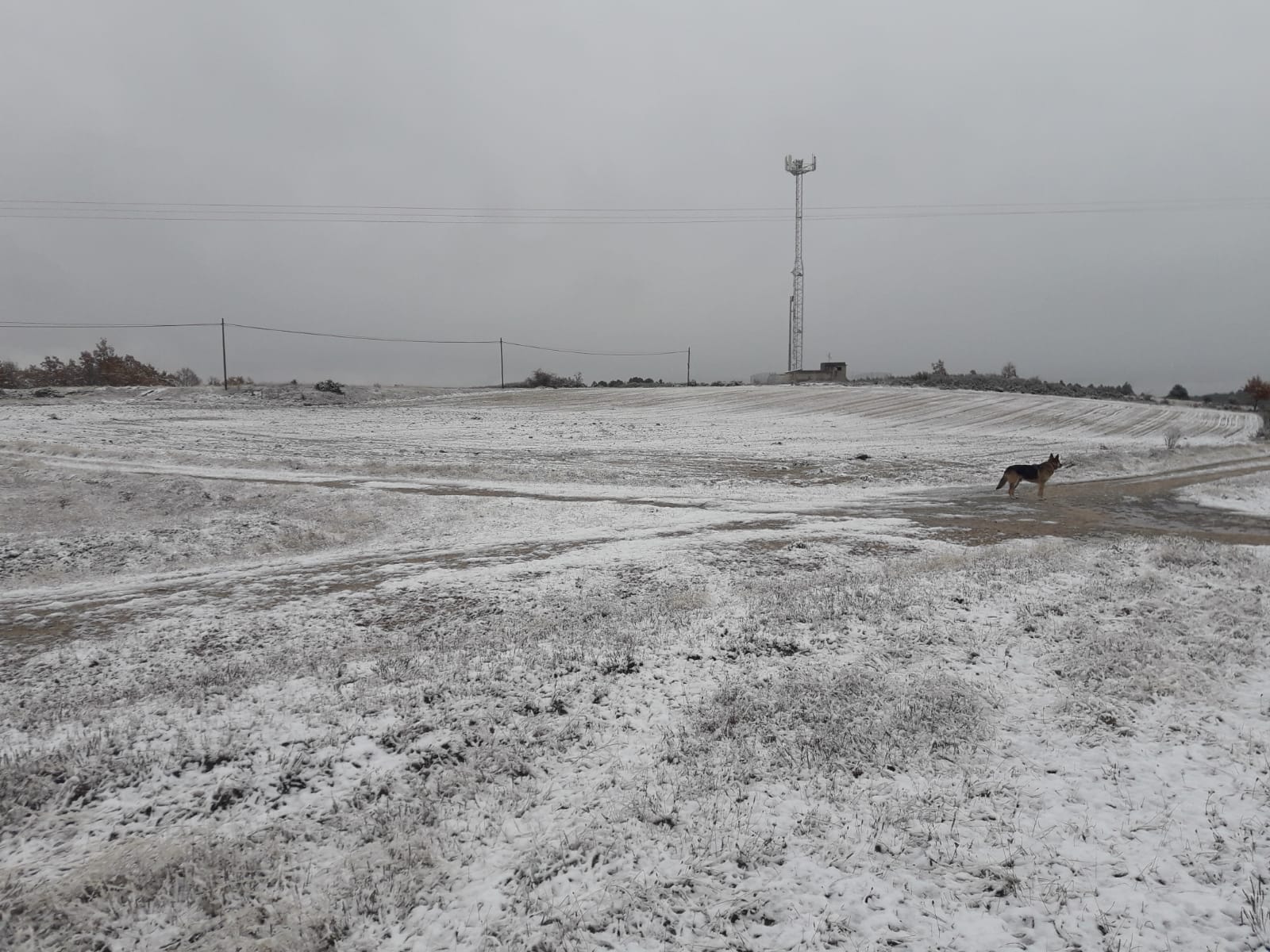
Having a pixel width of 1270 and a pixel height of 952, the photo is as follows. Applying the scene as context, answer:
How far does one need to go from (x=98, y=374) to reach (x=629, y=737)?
108m

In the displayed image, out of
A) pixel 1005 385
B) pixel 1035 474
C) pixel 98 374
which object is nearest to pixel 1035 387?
pixel 1005 385

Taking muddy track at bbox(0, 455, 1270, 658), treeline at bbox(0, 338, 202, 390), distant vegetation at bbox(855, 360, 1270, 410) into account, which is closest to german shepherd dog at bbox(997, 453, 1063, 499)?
muddy track at bbox(0, 455, 1270, 658)

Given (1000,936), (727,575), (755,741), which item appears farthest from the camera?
(727,575)

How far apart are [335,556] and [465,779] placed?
9.31 m

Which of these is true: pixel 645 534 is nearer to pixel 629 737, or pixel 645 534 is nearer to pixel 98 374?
pixel 629 737

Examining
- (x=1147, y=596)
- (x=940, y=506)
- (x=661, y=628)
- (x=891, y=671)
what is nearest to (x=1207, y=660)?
(x=1147, y=596)

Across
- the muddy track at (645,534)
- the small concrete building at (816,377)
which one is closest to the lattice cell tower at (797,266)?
the small concrete building at (816,377)

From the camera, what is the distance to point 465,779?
5266 mm

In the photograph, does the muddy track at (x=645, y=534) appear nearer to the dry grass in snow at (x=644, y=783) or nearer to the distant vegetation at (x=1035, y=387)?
the dry grass in snow at (x=644, y=783)

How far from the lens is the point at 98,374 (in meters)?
84.3

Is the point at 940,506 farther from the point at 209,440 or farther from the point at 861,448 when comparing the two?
the point at 209,440

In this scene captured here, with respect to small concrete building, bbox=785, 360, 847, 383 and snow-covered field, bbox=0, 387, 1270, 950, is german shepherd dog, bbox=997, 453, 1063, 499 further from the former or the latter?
small concrete building, bbox=785, 360, 847, 383

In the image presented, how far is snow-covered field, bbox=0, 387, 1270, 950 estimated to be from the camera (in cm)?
393

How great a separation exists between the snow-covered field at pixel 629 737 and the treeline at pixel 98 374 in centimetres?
8514
